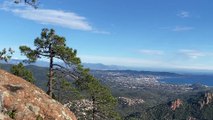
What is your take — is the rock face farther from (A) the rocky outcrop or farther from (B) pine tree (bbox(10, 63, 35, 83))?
A: (B) pine tree (bbox(10, 63, 35, 83))

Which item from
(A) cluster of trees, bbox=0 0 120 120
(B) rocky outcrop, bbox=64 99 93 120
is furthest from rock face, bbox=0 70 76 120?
(B) rocky outcrop, bbox=64 99 93 120

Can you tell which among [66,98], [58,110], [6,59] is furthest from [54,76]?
[58,110]

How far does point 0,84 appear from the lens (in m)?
31.9

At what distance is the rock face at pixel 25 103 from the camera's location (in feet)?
98.2

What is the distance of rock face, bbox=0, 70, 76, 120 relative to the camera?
98.2ft

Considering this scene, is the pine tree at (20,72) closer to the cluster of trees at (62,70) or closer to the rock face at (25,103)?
the cluster of trees at (62,70)

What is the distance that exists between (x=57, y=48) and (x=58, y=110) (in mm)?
13216

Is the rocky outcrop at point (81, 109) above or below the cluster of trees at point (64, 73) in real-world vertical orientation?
below

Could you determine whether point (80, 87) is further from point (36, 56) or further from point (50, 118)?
point (50, 118)

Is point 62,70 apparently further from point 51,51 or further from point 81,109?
point 81,109

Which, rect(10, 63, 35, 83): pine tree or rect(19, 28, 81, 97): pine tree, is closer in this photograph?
rect(19, 28, 81, 97): pine tree

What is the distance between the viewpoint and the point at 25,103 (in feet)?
102

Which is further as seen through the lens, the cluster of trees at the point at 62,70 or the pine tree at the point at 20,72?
the pine tree at the point at 20,72

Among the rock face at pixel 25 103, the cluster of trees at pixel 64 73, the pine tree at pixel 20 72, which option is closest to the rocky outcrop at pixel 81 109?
the cluster of trees at pixel 64 73
